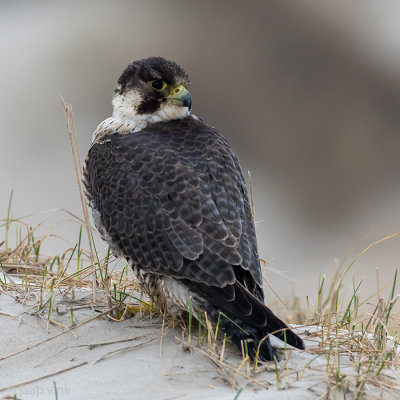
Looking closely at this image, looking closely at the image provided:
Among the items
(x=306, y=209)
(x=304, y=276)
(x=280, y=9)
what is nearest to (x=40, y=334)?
(x=304, y=276)

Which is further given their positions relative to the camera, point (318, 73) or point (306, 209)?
point (318, 73)

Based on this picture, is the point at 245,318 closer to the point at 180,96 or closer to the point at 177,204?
the point at 177,204

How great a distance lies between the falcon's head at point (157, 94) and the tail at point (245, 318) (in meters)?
1.12

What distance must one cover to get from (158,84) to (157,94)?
5 cm

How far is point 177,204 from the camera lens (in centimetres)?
341

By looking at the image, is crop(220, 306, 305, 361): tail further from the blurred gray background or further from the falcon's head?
the blurred gray background

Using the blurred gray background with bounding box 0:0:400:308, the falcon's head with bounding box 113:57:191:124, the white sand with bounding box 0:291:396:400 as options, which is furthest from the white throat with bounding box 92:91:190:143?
the blurred gray background with bounding box 0:0:400:308

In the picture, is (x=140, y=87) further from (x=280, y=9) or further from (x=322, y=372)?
(x=280, y=9)

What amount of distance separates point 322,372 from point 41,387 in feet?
3.54

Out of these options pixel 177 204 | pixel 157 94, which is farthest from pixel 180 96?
pixel 177 204

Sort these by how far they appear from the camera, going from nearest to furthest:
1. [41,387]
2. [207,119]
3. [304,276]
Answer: [41,387]
[304,276]
[207,119]

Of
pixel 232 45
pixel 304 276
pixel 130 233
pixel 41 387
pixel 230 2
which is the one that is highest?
pixel 230 2

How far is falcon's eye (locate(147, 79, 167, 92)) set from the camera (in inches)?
157

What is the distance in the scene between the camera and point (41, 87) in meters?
11.0
